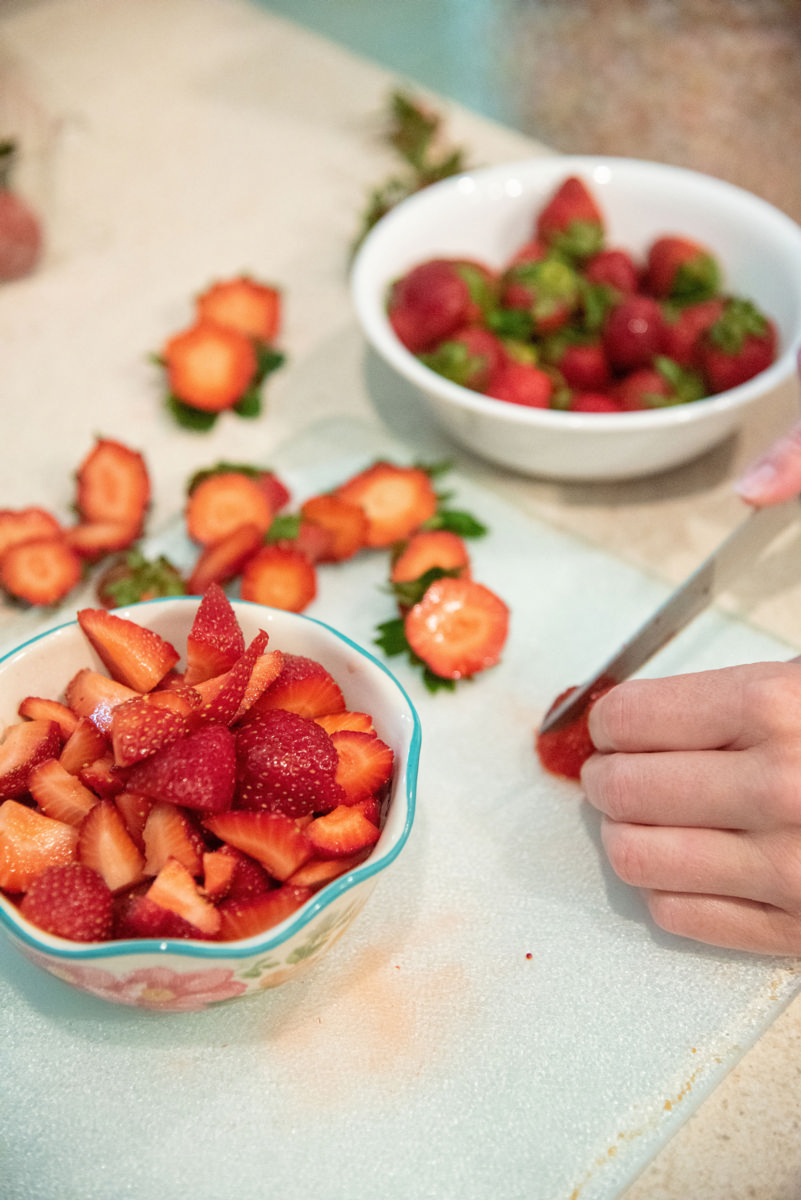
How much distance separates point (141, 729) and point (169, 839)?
7cm

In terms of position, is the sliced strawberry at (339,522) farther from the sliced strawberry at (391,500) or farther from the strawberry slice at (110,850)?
the strawberry slice at (110,850)

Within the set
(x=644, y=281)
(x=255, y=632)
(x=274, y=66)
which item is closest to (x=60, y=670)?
(x=255, y=632)

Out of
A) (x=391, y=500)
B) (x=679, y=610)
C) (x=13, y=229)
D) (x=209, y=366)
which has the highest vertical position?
(x=679, y=610)

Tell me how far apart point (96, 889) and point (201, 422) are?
720mm

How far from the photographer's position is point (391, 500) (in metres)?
1.02

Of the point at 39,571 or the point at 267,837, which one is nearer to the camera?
the point at 267,837

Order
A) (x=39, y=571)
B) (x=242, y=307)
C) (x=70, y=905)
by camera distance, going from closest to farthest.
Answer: (x=70, y=905) → (x=39, y=571) → (x=242, y=307)

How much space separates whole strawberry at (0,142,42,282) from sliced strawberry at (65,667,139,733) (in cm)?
92

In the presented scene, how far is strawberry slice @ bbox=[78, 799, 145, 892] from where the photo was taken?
0.61 meters

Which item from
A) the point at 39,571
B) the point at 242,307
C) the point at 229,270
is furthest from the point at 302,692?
the point at 229,270

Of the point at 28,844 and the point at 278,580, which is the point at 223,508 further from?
the point at 28,844

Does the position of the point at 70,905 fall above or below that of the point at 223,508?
above

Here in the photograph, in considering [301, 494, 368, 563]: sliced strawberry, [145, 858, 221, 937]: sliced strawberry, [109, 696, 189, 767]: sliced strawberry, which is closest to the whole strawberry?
[301, 494, 368, 563]: sliced strawberry

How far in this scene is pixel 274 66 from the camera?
189 cm
